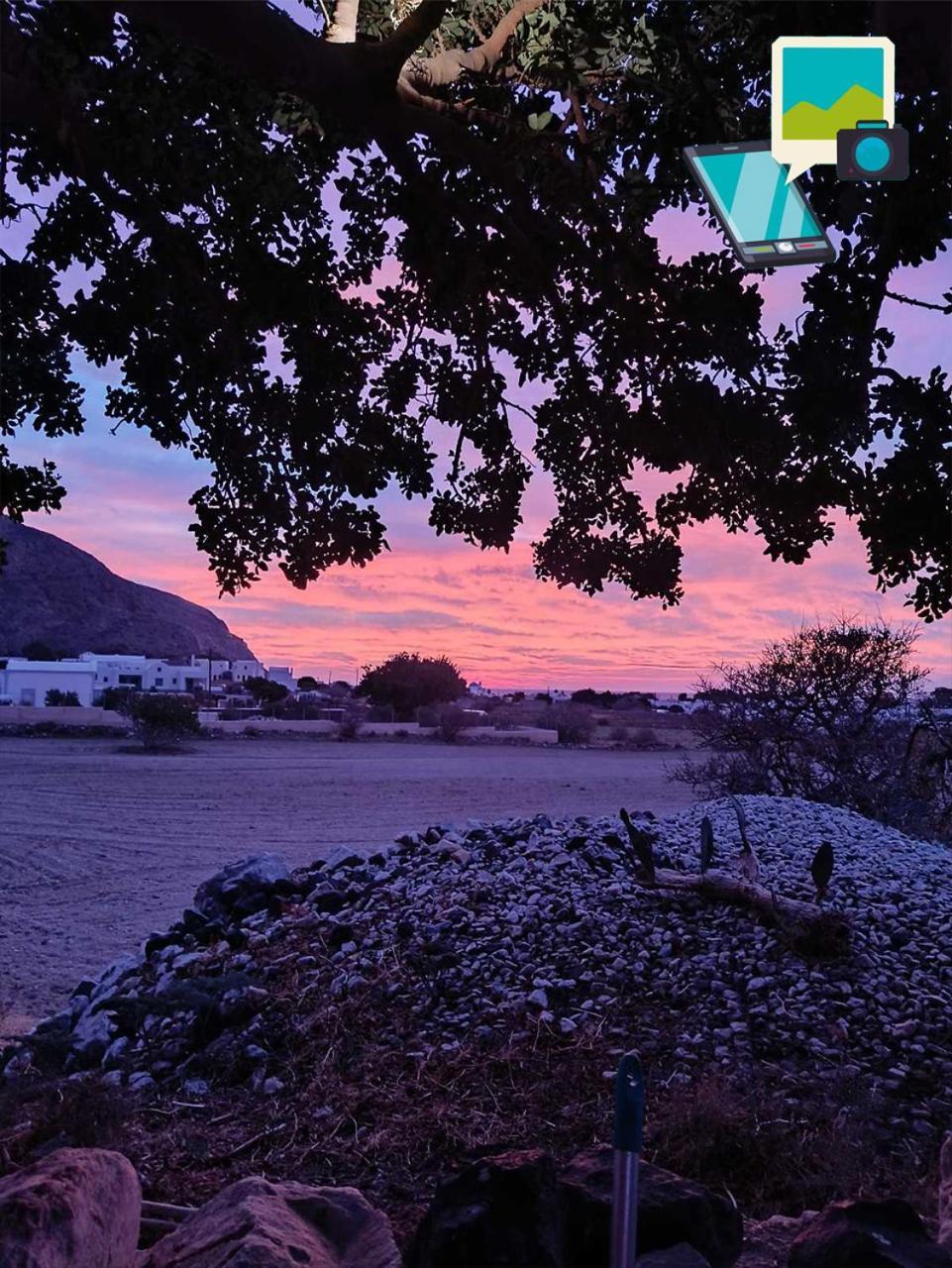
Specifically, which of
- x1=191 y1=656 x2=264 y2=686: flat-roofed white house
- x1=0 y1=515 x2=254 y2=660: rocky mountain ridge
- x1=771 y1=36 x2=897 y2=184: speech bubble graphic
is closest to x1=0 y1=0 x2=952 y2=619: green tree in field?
x1=771 y1=36 x2=897 y2=184: speech bubble graphic

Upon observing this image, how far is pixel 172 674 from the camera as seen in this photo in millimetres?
53594

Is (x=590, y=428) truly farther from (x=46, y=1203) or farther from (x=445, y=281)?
(x=46, y=1203)

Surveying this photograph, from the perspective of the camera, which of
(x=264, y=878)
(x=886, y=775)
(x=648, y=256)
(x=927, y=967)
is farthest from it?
(x=886, y=775)

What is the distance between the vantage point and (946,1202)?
3174mm

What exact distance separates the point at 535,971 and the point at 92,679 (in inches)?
1802

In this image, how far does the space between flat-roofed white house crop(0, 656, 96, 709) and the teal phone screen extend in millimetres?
45333

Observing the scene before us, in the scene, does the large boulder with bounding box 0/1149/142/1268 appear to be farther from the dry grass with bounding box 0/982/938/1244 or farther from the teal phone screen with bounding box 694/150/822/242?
the teal phone screen with bounding box 694/150/822/242

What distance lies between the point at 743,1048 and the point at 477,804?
15.0m

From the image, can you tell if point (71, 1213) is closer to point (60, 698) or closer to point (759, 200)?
point (759, 200)

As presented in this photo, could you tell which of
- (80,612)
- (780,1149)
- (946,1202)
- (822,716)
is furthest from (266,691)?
(946,1202)

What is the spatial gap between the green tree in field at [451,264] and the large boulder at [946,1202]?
2104 mm

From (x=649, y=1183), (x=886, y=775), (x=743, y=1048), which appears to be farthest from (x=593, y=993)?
(x=886, y=775)

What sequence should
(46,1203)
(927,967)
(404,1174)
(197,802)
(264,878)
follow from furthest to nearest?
(197,802)
(264,878)
(927,967)
(404,1174)
(46,1203)

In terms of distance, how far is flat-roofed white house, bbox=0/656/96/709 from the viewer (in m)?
46.5
